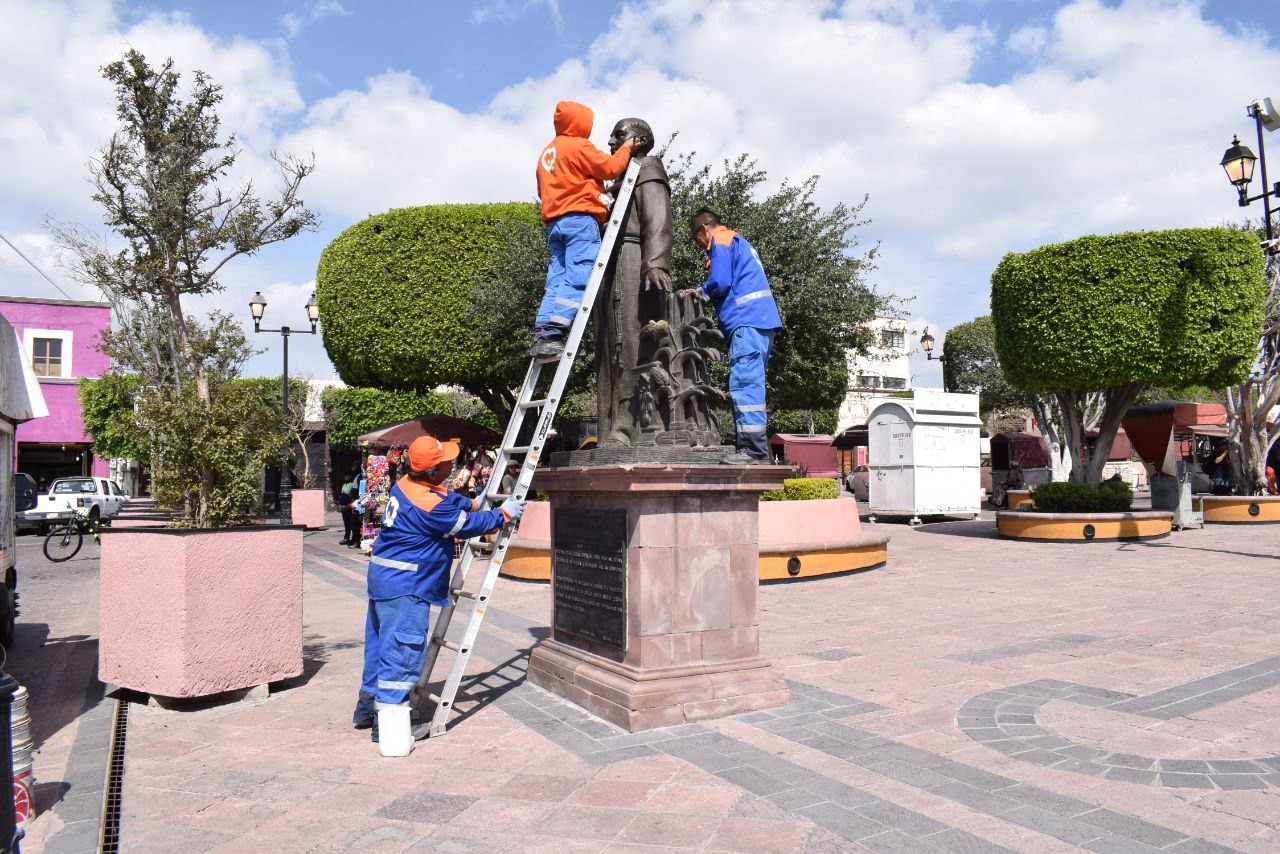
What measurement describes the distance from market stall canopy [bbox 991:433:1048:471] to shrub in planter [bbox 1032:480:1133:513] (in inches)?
731

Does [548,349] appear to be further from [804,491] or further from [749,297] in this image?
[804,491]

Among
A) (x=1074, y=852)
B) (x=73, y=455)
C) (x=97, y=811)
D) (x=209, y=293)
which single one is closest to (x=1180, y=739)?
(x=1074, y=852)

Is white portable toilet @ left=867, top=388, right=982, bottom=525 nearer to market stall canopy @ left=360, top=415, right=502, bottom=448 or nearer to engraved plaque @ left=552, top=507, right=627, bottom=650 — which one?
market stall canopy @ left=360, top=415, right=502, bottom=448

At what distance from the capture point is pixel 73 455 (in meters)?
37.1

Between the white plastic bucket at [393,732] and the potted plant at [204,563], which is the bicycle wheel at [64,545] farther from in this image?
the white plastic bucket at [393,732]

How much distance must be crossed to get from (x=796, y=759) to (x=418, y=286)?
728 inches

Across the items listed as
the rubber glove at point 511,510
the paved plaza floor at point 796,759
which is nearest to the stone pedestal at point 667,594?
the paved plaza floor at point 796,759

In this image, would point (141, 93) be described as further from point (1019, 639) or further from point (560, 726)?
point (1019, 639)

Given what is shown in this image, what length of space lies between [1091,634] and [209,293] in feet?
31.7

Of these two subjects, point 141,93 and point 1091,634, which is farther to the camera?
point 141,93

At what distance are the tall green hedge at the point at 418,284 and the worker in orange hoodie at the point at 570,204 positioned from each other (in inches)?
598

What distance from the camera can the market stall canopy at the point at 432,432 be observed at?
1867cm

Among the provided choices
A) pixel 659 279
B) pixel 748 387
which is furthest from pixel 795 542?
pixel 659 279

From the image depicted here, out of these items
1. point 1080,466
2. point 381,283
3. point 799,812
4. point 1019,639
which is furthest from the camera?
point 381,283
